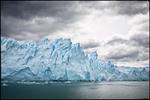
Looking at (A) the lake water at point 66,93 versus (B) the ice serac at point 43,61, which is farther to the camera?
(B) the ice serac at point 43,61

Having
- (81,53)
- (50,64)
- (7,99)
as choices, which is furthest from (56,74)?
(7,99)

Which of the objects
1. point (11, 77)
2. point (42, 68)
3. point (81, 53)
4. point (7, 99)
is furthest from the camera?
point (81, 53)

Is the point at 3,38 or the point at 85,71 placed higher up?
the point at 3,38

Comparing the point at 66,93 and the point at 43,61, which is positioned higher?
the point at 43,61

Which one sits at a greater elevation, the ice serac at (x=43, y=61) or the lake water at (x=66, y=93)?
the ice serac at (x=43, y=61)

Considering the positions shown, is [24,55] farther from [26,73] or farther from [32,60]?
[26,73]

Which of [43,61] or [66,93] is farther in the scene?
[43,61]

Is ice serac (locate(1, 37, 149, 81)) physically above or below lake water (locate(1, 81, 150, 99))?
above

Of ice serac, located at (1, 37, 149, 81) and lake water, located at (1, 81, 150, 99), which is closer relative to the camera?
lake water, located at (1, 81, 150, 99)

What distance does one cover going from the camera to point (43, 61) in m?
155

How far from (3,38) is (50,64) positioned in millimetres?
34418

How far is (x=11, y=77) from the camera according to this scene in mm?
135125

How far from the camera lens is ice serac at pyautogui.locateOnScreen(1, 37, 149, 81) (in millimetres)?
140125

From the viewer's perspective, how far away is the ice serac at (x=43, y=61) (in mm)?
140125
